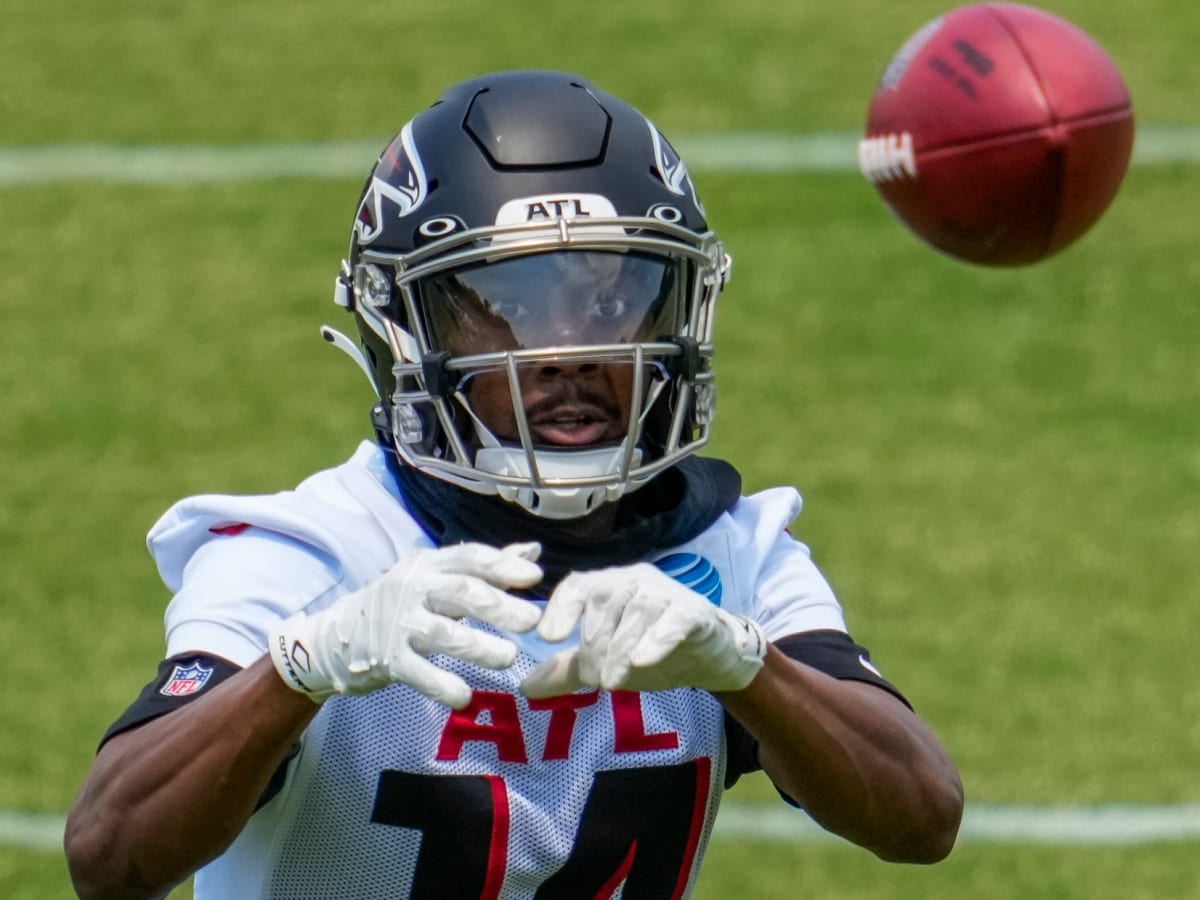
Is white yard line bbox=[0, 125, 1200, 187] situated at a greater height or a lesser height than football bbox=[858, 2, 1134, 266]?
lesser

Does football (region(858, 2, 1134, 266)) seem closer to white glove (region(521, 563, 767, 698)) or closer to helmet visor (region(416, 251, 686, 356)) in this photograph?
helmet visor (region(416, 251, 686, 356))

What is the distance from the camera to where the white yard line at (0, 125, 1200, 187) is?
332 inches

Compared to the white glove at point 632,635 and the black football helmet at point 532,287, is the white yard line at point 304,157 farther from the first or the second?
the white glove at point 632,635

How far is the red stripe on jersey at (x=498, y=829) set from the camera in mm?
3260

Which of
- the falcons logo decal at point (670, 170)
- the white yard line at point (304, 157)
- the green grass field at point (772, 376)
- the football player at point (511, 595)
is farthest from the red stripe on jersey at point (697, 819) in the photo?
the white yard line at point (304, 157)

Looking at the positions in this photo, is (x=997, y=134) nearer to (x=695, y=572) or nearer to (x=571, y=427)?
(x=695, y=572)

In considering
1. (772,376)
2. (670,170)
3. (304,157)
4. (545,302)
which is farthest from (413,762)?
(304,157)

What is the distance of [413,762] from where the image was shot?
325 cm

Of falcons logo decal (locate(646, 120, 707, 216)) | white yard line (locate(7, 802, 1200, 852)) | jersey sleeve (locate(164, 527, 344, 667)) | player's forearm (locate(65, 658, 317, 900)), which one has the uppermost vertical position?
falcons logo decal (locate(646, 120, 707, 216))

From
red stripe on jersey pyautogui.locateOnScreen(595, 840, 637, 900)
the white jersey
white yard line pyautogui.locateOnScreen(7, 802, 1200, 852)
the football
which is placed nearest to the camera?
the white jersey

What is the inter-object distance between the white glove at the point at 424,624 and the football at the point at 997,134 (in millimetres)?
2073

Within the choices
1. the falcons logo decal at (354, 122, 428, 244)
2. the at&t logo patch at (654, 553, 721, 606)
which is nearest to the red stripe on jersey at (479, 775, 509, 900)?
the at&t logo patch at (654, 553, 721, 606)

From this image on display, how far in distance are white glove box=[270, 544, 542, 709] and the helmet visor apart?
528 mm

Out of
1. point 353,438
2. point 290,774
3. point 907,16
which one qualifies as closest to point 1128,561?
point 353,438
